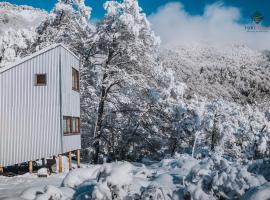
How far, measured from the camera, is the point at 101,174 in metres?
11.0

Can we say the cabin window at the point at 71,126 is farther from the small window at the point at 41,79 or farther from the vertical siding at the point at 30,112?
the small window at the point at 41,79

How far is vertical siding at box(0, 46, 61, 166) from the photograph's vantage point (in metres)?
18.2

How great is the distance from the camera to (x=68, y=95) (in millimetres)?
21453

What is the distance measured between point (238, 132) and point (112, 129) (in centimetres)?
1955

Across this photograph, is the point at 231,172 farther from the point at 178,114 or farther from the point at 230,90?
the point at 230,90

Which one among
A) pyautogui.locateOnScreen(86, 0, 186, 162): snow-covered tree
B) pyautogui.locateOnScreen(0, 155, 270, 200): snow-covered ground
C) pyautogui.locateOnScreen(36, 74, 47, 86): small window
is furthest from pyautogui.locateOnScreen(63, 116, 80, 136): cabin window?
pyautogui.locateOnScreen(0, 155, 270, 200): snow-covered ground

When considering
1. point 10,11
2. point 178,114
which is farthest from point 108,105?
point 10,11

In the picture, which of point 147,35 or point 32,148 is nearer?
point 32,148

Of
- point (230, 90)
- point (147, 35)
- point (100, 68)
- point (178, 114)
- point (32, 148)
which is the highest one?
point (230, 90)

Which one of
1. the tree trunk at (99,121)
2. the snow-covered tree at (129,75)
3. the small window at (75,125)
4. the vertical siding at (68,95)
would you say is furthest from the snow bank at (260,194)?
the tree trunk at (99,121)

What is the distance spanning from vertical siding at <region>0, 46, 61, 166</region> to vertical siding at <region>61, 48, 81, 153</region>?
23.0 inches

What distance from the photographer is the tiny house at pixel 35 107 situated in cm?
1819

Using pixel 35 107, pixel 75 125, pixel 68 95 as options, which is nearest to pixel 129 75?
pixel 75 125

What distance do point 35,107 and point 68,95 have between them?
8.79ft
